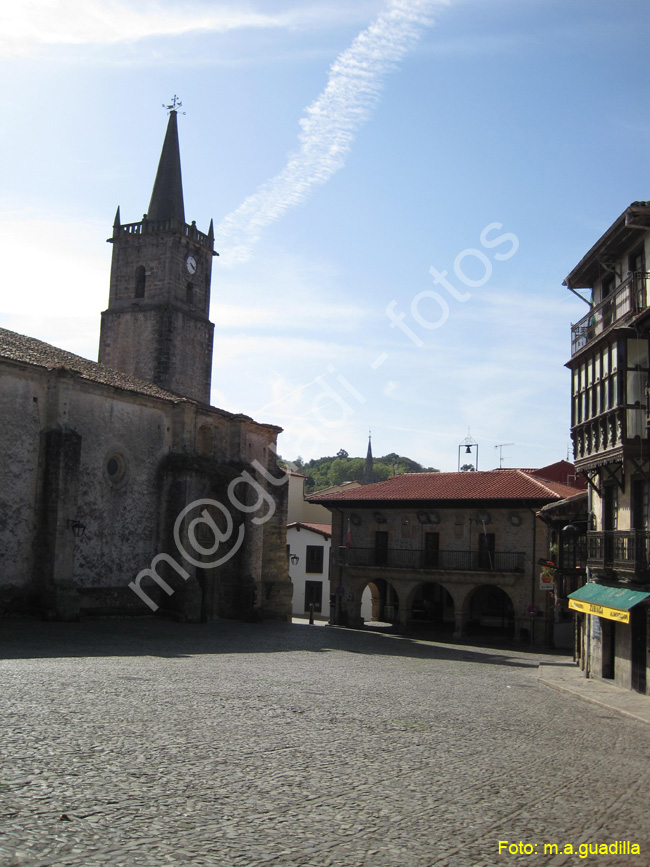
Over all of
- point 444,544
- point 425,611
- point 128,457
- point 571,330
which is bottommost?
point 425,611

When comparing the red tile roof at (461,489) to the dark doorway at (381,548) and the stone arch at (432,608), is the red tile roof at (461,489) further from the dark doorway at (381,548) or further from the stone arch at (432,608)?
the stone arch at (432,608)

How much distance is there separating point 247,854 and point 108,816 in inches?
47.7

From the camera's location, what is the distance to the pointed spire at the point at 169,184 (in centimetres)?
4253

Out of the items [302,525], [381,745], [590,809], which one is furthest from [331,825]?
[302,525]

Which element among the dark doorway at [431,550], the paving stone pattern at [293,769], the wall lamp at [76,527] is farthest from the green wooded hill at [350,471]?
the paving stone pattern at [293,769]

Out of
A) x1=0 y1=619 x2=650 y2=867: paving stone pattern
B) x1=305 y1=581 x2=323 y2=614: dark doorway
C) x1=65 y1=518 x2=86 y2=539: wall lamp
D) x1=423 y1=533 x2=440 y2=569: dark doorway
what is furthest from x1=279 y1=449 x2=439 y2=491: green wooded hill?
x1=0 y1=619 x2=650 y2=867: paving stone pattern

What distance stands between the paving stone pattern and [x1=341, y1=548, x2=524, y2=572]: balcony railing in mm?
17684

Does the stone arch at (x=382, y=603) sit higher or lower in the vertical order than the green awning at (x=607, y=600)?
lower

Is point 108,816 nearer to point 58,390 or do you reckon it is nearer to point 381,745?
point 381,745

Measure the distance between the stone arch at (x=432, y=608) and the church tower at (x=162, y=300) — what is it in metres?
15.3

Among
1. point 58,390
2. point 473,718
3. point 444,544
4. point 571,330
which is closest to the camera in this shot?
point 473,718

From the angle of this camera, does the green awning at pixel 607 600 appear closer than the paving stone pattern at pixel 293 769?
No

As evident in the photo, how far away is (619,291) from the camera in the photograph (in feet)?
62.0

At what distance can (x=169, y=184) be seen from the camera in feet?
141
